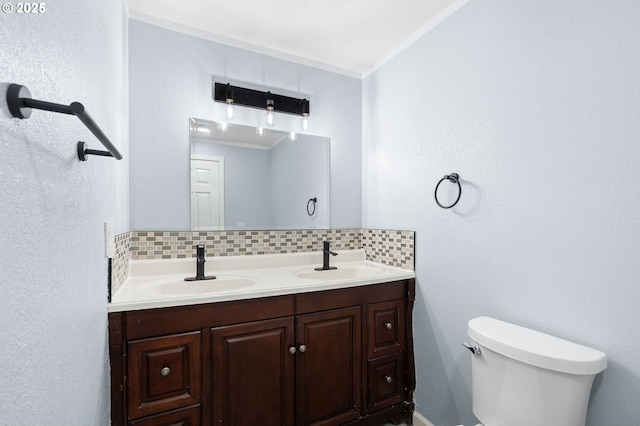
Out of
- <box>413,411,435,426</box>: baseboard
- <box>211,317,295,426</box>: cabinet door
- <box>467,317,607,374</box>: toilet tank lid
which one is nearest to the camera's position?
<box>467,317,607,374</box>: toilet tank lid

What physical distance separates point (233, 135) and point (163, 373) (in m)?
1.38

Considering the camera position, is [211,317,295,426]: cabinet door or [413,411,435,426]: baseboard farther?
[413,411,435,426]: baseboard

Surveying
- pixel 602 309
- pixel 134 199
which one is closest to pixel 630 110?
pixel 602 309

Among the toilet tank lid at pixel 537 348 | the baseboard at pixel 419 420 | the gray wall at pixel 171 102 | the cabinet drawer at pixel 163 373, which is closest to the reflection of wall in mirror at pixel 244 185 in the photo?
the gray wall at pixel 171 102

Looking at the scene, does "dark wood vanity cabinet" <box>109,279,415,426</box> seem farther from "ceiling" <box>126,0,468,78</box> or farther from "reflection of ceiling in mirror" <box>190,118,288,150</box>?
"ceiling" <box>126,0,468,78</box>

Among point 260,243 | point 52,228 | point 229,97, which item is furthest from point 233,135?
point 52,228

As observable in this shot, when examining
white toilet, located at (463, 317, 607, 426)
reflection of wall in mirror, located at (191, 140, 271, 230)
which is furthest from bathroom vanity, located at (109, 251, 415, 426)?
white toilet, located at (463, 317, 607, 426)

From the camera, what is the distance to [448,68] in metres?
1.69

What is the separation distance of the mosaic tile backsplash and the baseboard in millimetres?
903

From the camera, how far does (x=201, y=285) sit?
5.43 ft

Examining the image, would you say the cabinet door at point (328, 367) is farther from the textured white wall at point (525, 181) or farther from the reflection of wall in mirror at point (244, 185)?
the reflection of wall in mirror at point (244, 185)

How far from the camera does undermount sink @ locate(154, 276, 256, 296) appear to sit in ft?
5.19

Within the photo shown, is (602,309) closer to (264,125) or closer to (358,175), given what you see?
(358,175)

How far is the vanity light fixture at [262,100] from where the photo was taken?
1.91 metres
